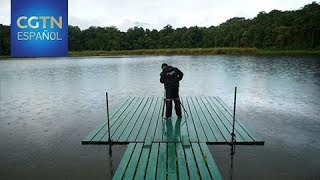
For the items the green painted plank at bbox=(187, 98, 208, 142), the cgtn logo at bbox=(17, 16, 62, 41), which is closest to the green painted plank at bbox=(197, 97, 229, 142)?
the green painted plank at bbox=(187, 98, 208, 142)

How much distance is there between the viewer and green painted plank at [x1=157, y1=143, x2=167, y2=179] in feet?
17.3

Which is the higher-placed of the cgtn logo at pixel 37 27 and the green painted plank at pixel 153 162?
the cgtn logo at pixel 37 27

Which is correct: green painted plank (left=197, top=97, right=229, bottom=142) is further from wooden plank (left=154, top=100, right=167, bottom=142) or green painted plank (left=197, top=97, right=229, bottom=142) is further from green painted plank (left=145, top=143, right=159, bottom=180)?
green painted plank (left=145, top=143, right=159, bottom=180)

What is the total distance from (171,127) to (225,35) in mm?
94947

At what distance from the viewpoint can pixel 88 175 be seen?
565 cm

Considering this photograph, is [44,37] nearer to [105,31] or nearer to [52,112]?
[52,112]

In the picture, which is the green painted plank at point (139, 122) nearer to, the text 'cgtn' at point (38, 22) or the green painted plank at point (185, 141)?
the green painted plank at point (185, 141)

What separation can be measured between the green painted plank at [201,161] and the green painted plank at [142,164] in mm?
919

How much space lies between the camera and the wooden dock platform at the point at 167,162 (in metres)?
5.28

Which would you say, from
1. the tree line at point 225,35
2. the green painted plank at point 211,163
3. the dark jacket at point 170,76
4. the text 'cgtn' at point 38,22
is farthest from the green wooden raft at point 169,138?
the tree line at point 225,35

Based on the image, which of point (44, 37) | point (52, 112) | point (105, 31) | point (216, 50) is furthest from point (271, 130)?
point (105, 31)

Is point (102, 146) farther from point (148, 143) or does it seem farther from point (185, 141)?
point (185, 141)

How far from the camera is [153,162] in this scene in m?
5.80

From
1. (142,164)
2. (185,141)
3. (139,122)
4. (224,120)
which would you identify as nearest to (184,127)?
(185,141)
